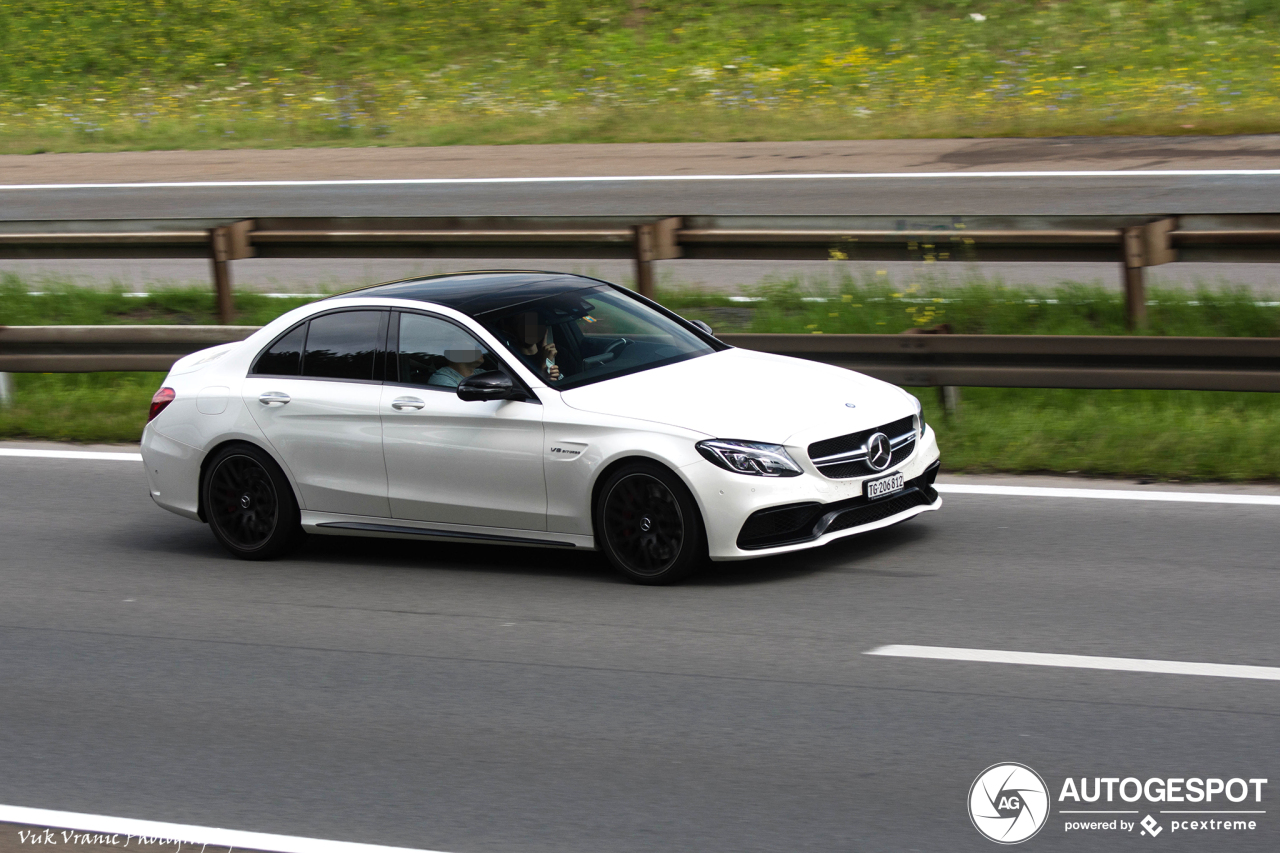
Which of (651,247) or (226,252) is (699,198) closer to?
(226,252)

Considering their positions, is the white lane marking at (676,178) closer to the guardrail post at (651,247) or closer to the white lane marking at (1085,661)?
the guardrail post at (651,247)

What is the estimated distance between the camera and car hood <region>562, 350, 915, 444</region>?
7.44m

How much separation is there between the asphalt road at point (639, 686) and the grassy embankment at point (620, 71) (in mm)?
16564

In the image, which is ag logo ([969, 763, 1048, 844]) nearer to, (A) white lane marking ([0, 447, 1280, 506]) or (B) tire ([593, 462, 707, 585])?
(B) tire ([593, 462, 707, 585])

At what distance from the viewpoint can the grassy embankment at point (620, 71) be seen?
82.0 ft

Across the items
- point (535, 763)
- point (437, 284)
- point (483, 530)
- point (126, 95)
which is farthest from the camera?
point (126, 95)

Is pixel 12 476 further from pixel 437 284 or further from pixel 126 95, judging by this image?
pixel 126 95

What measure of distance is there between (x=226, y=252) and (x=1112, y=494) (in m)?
7.72

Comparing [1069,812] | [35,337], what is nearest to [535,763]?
[1069,812]

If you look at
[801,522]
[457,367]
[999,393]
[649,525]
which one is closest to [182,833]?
[649,525]

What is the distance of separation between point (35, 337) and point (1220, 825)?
10396mm

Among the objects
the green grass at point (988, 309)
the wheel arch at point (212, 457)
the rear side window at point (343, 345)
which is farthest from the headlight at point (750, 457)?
the green grass at point (988, 309)

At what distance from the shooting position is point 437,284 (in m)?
8.69

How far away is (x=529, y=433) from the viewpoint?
25.6ft
